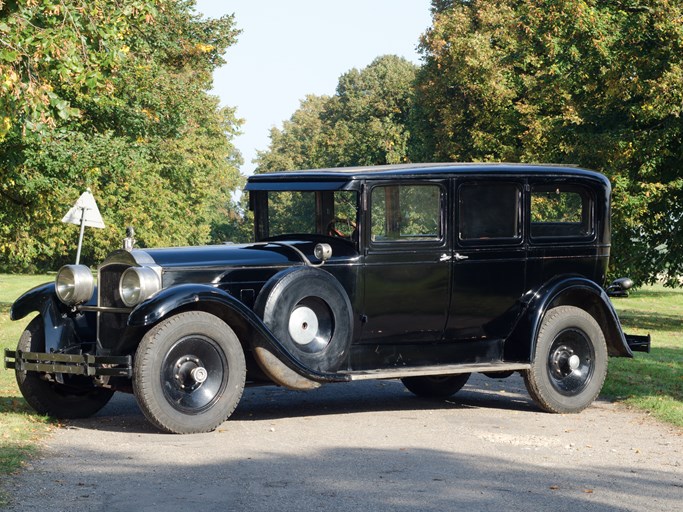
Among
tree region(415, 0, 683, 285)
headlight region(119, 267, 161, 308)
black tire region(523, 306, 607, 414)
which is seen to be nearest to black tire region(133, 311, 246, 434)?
headlight region(119, 267, 161, 308)

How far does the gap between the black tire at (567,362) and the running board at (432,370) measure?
209mm

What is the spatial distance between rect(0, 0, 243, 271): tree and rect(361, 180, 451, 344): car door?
4499mm

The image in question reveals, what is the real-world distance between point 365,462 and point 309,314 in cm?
198

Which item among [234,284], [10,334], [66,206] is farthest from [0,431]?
[66,206]

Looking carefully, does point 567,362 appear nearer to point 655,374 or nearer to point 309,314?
point 309,314

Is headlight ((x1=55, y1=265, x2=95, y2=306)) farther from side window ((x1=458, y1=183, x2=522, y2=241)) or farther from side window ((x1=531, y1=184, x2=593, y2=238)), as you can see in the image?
side window ((x1=531, y1=184, x2=593, y2=238))

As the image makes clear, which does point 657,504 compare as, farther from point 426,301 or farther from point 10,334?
point 10,334

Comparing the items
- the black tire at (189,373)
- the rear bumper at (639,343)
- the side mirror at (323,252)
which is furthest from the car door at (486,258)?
the black tire at (189,373)

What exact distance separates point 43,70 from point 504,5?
28.2 metres

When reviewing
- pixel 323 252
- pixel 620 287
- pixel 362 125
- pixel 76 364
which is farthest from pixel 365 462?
pixel 362 125

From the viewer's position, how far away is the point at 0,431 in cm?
875

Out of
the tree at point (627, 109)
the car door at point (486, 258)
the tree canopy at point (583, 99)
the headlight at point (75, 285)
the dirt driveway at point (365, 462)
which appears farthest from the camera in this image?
the tree canopy at point (583, 99)

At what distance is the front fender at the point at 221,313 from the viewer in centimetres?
883

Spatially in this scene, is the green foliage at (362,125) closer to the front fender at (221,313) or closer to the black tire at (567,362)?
the black tire at (567,362)
